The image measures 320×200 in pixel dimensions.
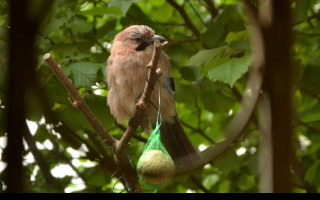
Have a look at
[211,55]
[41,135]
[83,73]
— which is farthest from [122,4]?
[41,135]

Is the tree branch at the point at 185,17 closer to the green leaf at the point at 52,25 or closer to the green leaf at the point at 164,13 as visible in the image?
the green leaf at the point at 164,13

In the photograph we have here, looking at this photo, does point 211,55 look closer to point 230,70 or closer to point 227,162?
point 230,70

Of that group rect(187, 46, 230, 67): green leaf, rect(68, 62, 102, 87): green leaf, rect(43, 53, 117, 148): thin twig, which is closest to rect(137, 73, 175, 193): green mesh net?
rect(43, 53, 117, 148): thin twig

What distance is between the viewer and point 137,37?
4461 mm

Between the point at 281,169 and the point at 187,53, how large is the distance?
13.4ft

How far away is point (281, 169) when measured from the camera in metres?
0.75

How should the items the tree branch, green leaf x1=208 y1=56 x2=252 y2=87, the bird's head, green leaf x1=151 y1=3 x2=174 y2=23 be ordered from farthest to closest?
green leaf x1=151 y1=3 x2=174 y2=23, the tree branch, the bird's head, green leaf x1=208 y1=56 x2=252 y2=87

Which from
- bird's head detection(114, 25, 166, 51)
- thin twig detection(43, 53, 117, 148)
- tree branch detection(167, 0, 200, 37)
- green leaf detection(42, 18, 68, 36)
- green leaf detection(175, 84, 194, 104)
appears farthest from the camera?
tree branch detection(167, 0, 200, 37)

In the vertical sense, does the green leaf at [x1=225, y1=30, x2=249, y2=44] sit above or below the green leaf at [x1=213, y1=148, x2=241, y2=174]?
above

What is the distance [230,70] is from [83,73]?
1.15 meters

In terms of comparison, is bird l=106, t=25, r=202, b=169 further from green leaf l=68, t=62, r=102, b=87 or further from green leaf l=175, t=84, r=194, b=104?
green leaf l=68, t=62, r=102, b=87

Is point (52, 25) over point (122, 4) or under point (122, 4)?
over

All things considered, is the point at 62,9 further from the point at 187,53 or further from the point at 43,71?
the point at 187,53

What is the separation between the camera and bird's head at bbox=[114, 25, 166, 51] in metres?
4.36
